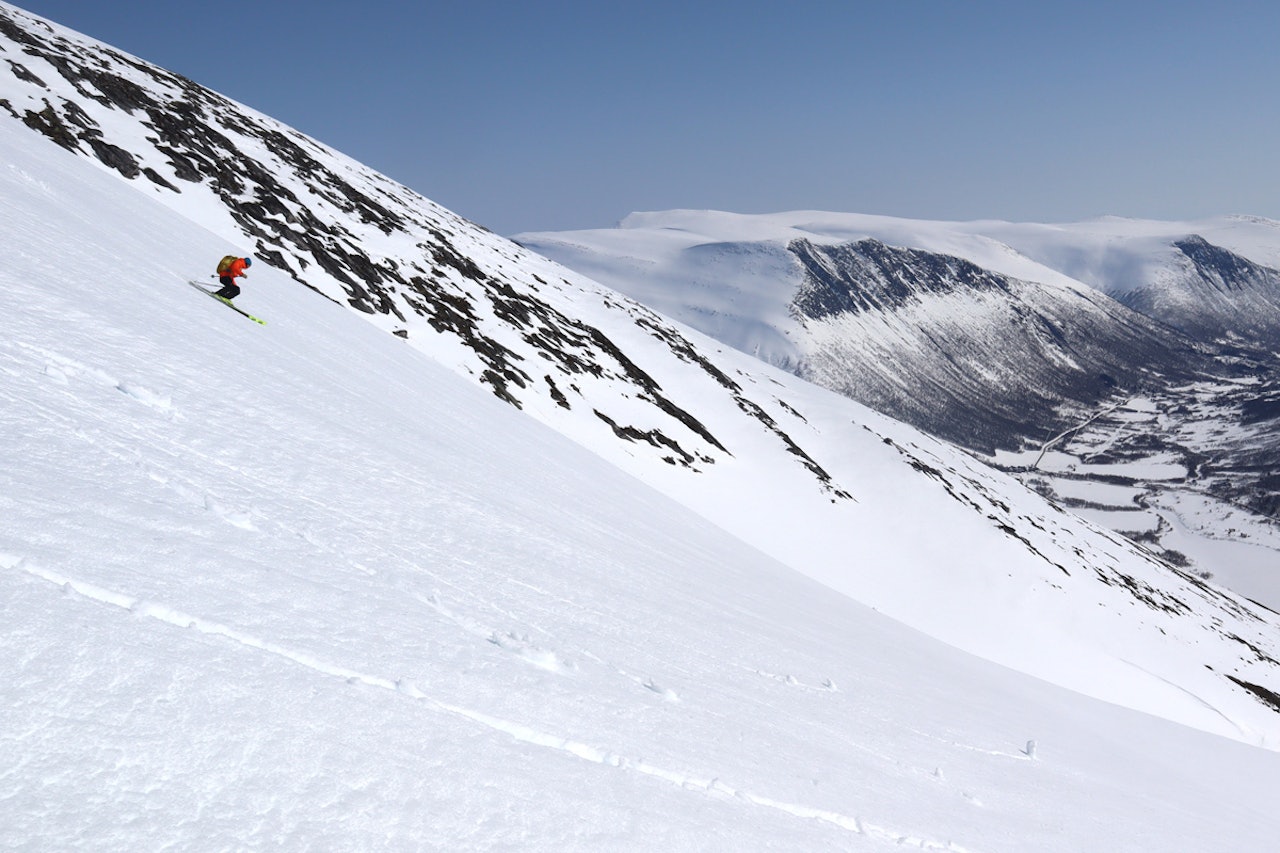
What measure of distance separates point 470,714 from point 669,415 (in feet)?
112

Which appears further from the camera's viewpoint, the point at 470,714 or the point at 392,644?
the point at 392,644

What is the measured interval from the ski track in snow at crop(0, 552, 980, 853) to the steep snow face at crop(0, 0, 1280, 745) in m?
10.3

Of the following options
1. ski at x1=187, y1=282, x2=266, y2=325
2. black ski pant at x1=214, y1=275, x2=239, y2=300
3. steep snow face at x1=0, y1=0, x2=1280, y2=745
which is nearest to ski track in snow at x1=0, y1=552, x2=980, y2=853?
ski at x1=187, y1=282, x2=266, y2=325

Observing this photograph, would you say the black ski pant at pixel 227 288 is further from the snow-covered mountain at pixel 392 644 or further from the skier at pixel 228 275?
the snow-covered mountain at pixel 392 644

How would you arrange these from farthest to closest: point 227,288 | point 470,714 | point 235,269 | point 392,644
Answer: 1. point 235,269
2. point 227,288
3. point 392,644
4. point 470,714

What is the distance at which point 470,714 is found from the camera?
12.8 feet

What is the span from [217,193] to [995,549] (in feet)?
129

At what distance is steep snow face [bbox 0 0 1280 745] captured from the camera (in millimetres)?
28078

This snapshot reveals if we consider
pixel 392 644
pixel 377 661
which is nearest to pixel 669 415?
pixel 392 644

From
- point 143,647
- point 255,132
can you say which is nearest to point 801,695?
point 143,647

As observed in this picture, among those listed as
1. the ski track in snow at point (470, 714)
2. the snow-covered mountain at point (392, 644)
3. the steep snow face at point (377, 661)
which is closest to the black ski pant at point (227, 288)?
the snow-covered mountain at point (392, 644)

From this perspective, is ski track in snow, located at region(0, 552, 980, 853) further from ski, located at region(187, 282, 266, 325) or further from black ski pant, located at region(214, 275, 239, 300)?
black ski pant, located at region(214, 275, 239, 300)

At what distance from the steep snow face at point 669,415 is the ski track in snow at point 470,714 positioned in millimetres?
10339

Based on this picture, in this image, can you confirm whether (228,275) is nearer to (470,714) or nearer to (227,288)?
(227,288)
